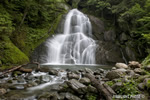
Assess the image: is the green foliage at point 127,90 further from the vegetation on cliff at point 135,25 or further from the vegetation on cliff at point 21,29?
the vegetation on cliff at point 135,25

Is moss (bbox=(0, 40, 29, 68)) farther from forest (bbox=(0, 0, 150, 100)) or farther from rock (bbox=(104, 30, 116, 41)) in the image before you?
rock (bbox=(104, 30, 116, 41))

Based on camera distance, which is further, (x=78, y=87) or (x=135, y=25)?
(x=135, y=25)

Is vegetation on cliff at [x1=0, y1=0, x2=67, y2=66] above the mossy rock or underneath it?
above

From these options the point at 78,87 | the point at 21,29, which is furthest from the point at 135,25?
the point at 78,87

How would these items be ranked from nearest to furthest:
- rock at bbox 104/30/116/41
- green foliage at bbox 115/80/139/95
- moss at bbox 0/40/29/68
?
green foliage at bbox 115/80/139/95 < moss at bbox 0/40/29/68 < rock at bbox 104/30/116/41

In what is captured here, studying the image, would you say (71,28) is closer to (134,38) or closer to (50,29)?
(50,29)

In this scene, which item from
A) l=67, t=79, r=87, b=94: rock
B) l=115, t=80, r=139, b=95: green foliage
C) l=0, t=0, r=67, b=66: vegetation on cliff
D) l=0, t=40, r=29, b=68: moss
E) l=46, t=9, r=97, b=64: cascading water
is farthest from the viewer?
l=46, t=9, r=97, b=64: cascading water

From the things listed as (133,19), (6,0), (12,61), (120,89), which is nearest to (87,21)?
(133,19)

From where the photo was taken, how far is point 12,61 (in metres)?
9.08

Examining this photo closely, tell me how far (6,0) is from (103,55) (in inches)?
522

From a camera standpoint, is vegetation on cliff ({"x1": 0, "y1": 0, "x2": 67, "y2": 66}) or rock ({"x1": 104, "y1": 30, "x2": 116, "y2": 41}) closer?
vegetation on cliff ({"x1": 0, "y1": 0, "x2": 67, "y2": 66})

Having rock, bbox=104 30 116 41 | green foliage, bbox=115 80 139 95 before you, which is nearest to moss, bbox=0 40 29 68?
green foliage, bbox=115 80 139 95

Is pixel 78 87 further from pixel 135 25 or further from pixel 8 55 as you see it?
pixel 135 25

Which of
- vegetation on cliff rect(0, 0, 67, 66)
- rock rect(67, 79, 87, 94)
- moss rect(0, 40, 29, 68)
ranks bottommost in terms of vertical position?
rock rect(67, 79, 87, 94)
